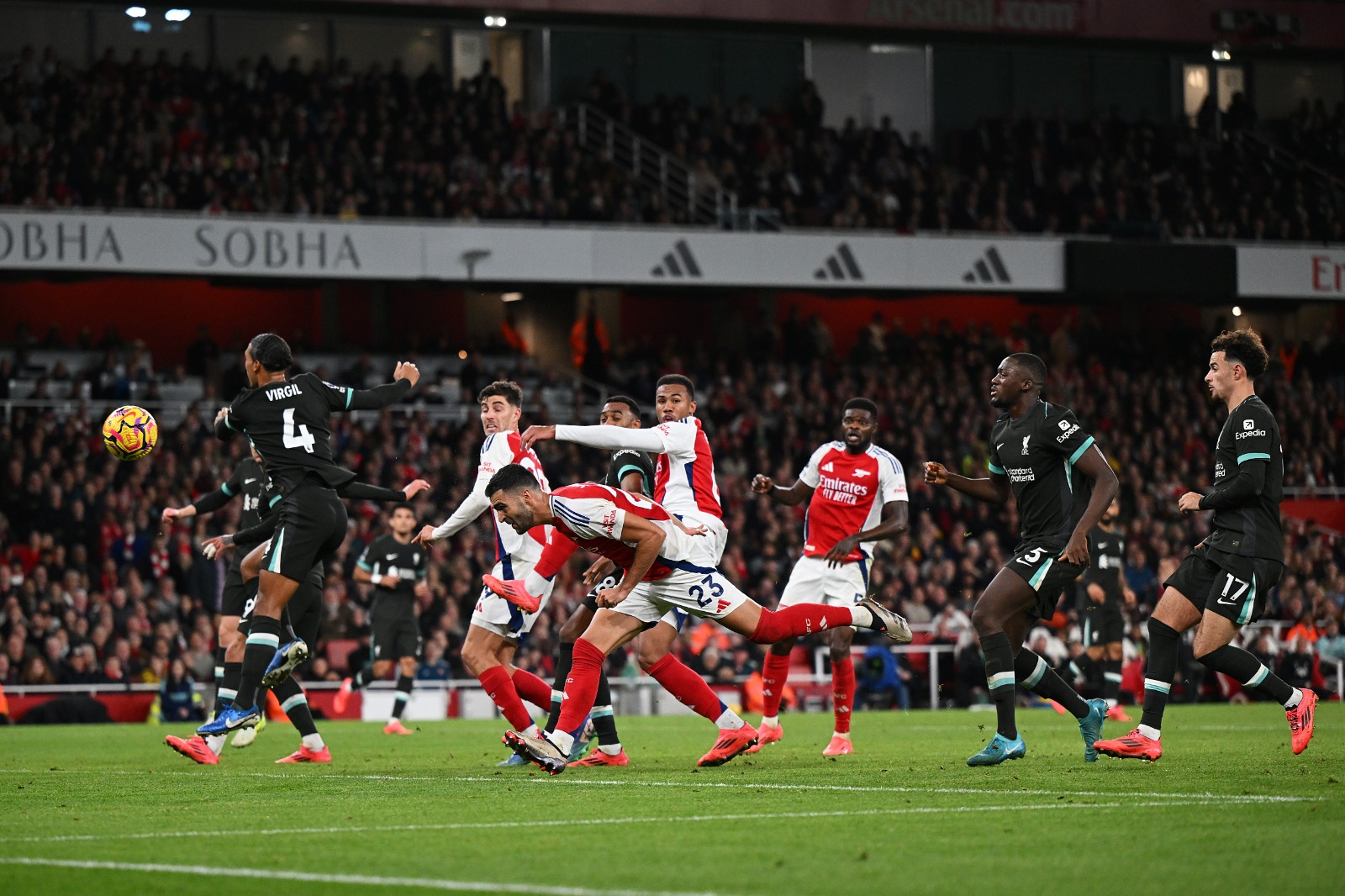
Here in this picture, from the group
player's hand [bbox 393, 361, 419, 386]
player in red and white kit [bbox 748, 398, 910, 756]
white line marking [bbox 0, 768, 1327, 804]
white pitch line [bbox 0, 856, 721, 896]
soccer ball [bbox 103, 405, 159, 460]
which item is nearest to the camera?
white pitch line [bbox 0, 856, 721, 896]

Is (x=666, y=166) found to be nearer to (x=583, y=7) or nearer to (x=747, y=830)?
(x=583, y=7)

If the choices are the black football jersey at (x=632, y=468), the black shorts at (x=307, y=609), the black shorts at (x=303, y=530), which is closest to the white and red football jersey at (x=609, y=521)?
the black football jersey at (x=632, y=468)

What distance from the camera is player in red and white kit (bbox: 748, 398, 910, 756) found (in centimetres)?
1290

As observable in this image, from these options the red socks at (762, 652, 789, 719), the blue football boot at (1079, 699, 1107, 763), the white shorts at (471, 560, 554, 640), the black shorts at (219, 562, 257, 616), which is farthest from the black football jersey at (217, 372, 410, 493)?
the blue football boot at (1079, 699, 1107, 763)

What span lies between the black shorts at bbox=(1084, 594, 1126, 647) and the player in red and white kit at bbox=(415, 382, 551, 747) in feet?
28.4

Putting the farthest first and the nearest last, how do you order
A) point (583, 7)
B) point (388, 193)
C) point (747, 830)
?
1. point (583, 7)
2. point (388, 193)
3. point (747, 830)

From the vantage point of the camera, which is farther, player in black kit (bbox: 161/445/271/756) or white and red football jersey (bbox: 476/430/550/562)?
player in black kit (bbox: 161/445/271/756)

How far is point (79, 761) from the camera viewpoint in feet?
41.7

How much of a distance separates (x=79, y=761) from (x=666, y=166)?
75.5ft

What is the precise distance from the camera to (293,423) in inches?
432

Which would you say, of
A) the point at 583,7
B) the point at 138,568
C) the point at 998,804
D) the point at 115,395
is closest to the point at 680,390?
the point at 998,804

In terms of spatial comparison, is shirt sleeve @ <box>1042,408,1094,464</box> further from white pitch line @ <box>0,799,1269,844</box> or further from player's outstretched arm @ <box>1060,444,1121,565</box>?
white pitch line @ <box>0,799,1269,844</box>

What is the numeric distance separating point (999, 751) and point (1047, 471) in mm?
1660

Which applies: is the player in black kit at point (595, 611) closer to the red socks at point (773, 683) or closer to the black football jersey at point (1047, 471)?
the red socks at point (773, 683)
